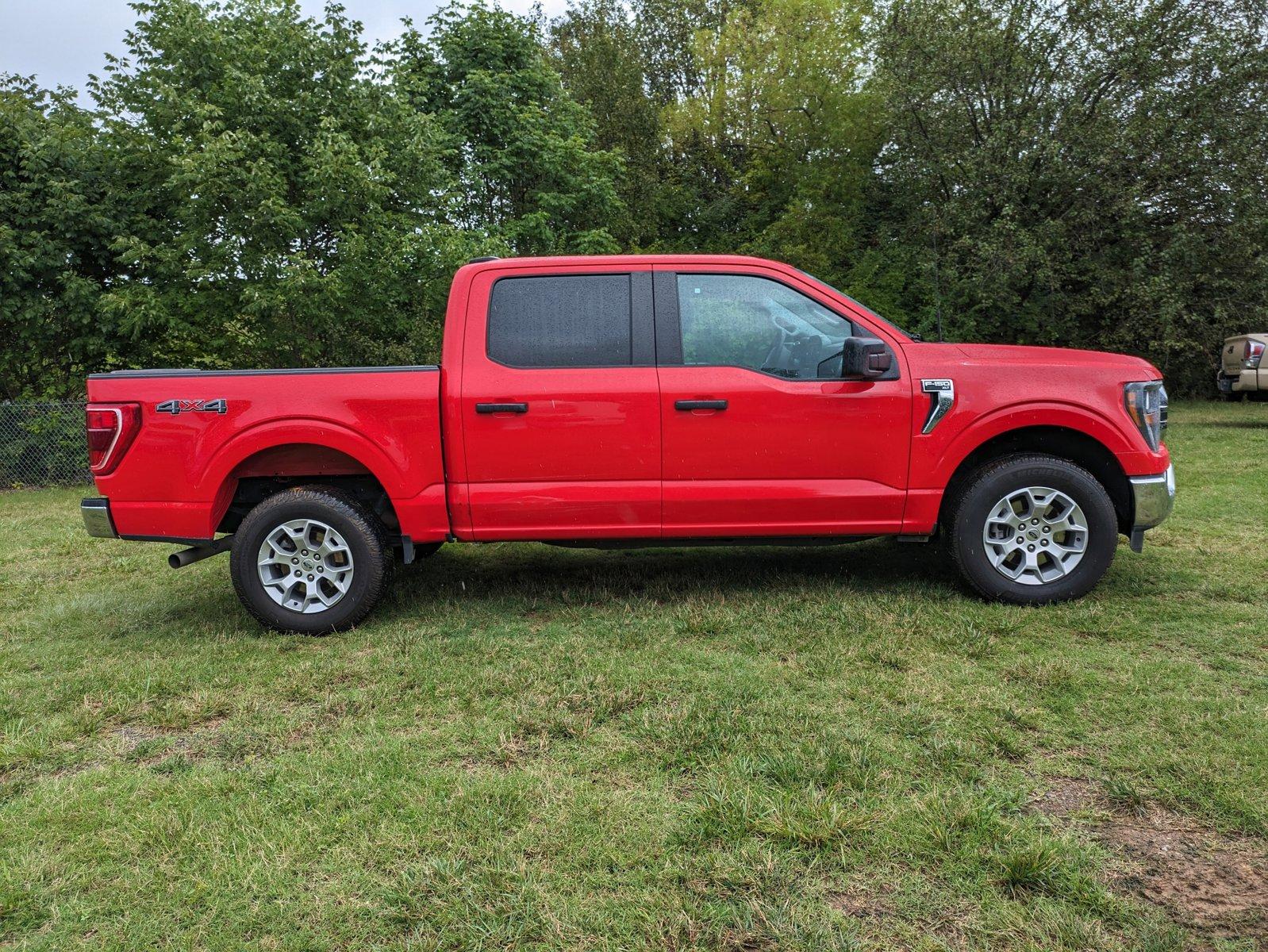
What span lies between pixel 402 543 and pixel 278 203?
908 cm

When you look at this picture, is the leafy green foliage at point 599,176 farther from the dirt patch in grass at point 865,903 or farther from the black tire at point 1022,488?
the dirt patch in grass at point 865,903

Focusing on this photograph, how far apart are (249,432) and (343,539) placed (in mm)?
753

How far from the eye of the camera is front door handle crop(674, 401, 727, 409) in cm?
471

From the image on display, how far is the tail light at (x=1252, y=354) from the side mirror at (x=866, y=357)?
1219cm

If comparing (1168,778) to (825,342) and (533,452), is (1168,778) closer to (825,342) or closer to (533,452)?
(825,342)

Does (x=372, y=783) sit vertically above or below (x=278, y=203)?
below

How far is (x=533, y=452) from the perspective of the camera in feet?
15.6

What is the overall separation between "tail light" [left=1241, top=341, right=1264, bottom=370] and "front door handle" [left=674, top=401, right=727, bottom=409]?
12.8 m

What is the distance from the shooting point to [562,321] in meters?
4.87

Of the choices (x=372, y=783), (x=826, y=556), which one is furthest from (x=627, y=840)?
(x=826, y=556)

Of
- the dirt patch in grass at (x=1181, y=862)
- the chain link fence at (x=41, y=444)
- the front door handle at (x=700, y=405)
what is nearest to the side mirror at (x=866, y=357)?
the front door handle at (x=700, y=405)

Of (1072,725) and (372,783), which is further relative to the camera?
(1072,725)

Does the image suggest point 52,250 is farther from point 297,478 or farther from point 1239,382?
point 1239,382

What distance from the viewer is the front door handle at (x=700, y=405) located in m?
4.71
